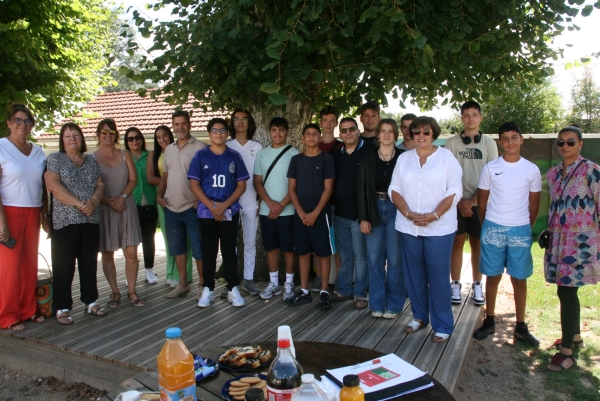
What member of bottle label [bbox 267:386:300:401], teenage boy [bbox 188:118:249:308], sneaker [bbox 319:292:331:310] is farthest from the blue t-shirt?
bottle label [bbox 267:386:300:401]

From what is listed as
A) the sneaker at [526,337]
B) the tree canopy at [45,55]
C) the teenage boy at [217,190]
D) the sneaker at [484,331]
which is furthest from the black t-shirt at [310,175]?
the tree canopy at [45,55]

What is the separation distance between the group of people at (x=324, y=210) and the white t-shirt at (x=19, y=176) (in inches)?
0.4

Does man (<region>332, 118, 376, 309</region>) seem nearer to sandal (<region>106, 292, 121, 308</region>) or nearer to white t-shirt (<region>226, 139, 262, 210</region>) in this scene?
white t-shirt (<region>226, 139, 262, 210</region>)

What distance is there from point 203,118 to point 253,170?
984 cm

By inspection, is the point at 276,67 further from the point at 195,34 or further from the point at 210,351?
the point at 210,351

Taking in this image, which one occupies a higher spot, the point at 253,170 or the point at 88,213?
the point at 253,170

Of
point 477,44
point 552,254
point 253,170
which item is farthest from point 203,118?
point 552,254

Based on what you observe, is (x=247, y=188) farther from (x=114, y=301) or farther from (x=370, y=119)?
(x=114, y=301)

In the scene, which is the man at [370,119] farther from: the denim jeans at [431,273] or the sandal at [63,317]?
the sandal at [63,317]

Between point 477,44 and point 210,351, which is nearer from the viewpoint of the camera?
point 210,351

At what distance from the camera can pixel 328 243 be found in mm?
5070

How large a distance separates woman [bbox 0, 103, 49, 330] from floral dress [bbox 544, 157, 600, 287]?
487 centimetres

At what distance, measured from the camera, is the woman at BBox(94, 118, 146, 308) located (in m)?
5.02

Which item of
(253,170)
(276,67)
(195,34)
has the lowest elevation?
(253,170)
